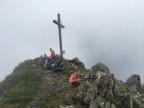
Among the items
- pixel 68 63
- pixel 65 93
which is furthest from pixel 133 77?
pixel 65 93

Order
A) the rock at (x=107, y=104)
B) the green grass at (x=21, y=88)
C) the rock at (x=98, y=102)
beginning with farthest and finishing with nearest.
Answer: the green grass at (x=21, y=88)
the rock at (x=107, y=104)
the rock at (x=98, y=102)

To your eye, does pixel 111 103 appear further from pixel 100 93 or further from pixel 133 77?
pixel 133 77

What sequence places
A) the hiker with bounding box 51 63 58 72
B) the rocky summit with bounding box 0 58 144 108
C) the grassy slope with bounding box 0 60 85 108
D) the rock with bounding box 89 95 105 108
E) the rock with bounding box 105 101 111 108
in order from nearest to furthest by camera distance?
the rock with bounding box 89 95 105 108 → the rock with bounding box 105 101 111 108 → the rocky summit with bounding box 0 58 144 108 → the grassy slope with bounding box 0 60 85 108 → the hiker with bounding box 51 63 58 72

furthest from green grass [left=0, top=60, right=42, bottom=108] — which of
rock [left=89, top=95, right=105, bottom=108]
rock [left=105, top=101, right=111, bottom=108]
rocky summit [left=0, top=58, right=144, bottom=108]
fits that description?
rock [left=105, top=101, right=111, bottom=108]

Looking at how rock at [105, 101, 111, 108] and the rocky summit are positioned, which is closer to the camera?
rock at [105, 101, 111, 108]

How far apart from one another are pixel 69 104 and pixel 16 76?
15553mm

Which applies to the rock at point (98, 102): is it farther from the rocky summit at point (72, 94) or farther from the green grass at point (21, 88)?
the green grass at point (21, 88)

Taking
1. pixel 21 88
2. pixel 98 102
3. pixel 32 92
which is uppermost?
pixel 21 88

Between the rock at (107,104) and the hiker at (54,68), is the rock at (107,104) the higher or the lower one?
the lower one

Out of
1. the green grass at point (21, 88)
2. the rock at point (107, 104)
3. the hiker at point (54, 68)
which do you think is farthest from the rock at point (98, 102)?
the hiker at point (54, 68)

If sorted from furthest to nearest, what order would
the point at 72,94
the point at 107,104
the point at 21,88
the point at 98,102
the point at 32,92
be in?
the point at 21,88, the point at 32,92, the point at 72,94, the point at 107,104, the point at 98,102

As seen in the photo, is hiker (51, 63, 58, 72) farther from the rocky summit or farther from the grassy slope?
the rocky summit

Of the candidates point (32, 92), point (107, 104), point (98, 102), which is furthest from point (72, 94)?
point (32, 92)

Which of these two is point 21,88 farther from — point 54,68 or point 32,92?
point 54,68
